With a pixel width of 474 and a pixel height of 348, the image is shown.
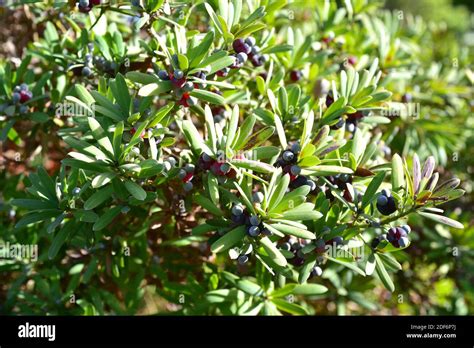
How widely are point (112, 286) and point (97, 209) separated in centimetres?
45

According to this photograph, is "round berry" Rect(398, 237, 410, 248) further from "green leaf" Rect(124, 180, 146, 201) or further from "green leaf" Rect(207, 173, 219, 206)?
"green leaf" Rect(124, 180, 146, 201)

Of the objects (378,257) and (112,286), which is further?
(112,286)

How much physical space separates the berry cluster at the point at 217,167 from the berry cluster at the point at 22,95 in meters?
0.54

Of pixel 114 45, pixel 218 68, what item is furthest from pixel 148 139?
pixel 114 45

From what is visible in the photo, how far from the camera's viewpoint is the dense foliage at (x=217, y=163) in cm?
109

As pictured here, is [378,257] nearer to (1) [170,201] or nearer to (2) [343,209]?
(2) [343,209]

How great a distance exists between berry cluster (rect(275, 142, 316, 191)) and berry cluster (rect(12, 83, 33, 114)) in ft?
2.19

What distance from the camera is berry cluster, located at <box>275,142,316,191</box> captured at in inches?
44.3

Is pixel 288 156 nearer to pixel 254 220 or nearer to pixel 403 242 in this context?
pixel 254 220

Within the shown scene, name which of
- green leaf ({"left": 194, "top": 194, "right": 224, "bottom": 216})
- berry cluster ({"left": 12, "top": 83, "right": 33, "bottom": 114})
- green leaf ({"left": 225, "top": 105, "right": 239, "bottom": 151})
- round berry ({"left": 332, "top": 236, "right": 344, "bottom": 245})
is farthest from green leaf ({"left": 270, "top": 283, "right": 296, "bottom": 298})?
berry cluster ({"left": 12, "top": 83, "right": 33, "bottom": 114})

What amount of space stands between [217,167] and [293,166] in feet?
0.53

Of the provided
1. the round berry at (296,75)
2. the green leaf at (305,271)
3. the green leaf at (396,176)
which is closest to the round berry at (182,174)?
the green leaf at (305,271)

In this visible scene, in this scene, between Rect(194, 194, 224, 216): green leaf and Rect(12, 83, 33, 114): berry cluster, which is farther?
Rect(12, 83, 33, 114): berry cluster

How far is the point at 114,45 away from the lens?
4.34 feet
